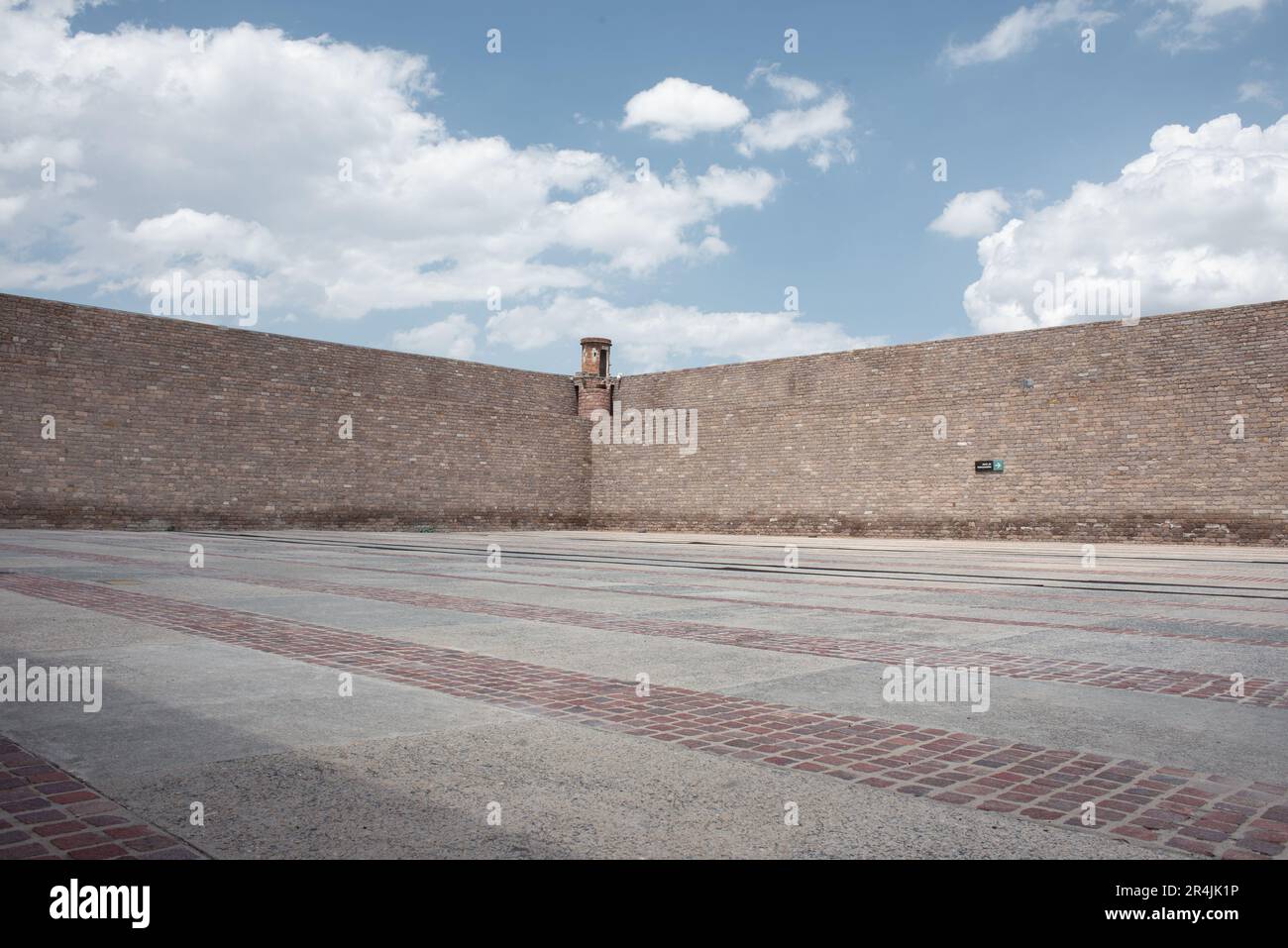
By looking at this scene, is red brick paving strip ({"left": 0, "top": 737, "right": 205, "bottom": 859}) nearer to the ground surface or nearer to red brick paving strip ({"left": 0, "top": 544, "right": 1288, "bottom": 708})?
the ground surface

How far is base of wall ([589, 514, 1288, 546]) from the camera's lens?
2327 cm

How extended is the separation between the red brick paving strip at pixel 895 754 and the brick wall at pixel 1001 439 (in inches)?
914

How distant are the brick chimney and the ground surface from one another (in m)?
27.0

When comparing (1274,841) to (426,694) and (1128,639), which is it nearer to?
(426,694)

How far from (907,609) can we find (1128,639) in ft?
7.37

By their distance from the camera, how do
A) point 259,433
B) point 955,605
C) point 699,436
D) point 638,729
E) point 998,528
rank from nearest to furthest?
point 638,729 → point 955,605 → point 998,528 → point 259,433 → point 699,436

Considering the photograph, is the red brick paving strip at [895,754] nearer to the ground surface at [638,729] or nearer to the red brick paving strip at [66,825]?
the ground surface at [638,729]

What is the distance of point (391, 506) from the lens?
101 ft

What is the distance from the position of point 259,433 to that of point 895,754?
2689 cm

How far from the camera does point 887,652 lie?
255 inches

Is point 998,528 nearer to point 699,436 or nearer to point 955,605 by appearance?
point 699,436

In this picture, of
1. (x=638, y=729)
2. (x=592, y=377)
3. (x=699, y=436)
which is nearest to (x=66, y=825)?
(x=638, y=729)

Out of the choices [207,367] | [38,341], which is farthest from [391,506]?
[38,341]
